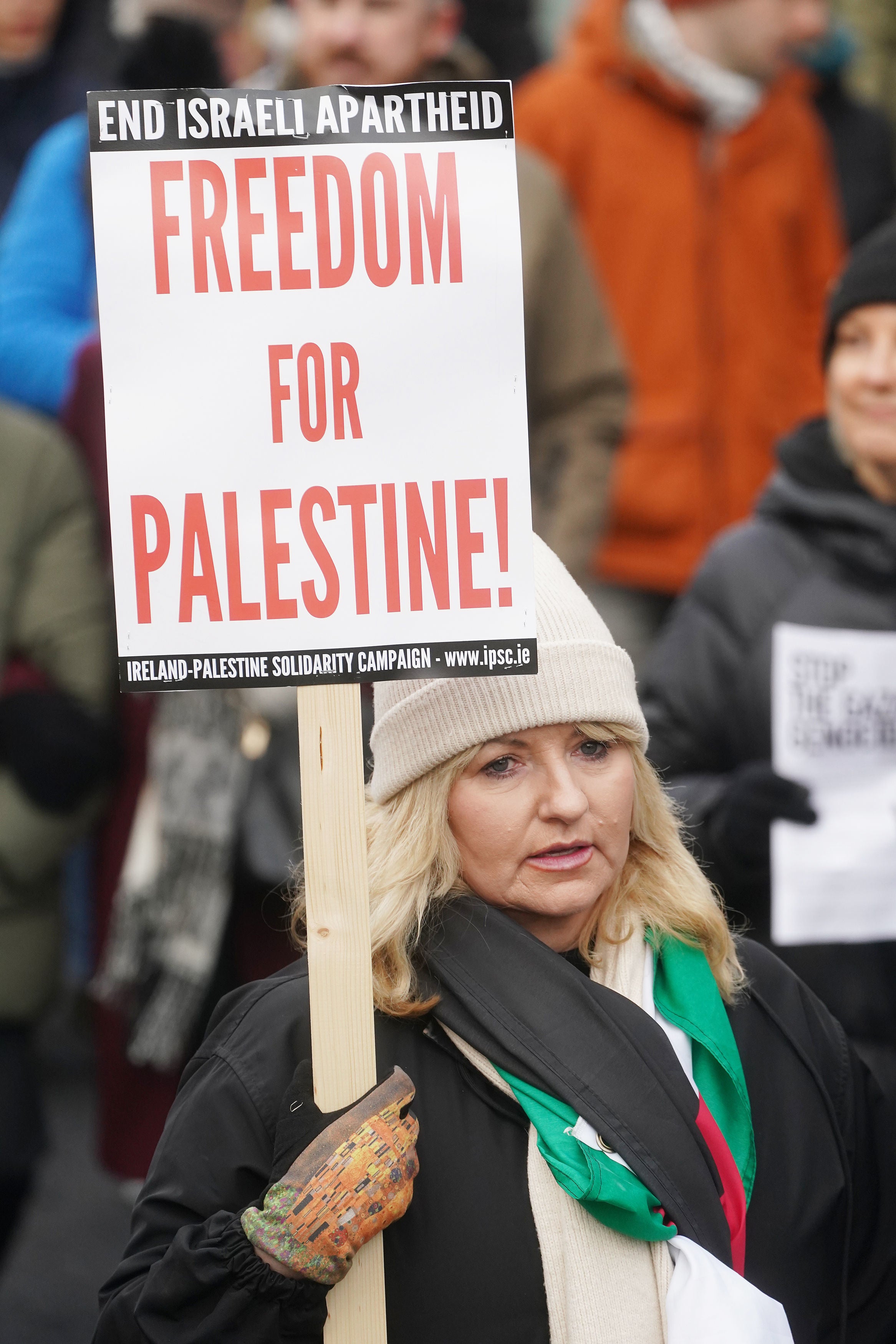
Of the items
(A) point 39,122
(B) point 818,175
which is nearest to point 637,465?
(B) point 818,175

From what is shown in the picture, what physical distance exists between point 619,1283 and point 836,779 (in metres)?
1.41

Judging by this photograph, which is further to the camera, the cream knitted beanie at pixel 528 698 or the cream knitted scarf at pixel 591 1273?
the cream knitted beanie at pixel 528 698

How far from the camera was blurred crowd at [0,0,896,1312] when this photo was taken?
3.46 meters

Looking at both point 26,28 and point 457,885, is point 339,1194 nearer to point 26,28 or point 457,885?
point 457,885

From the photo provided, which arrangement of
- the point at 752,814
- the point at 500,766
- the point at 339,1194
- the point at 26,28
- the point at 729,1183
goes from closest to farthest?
the point at 339,1194
the point at 729,1183
the point at 500,766
the point at 752,814
the point at 26,28

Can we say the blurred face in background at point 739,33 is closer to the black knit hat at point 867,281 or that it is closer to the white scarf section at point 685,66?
the white scarf section at point 685,66

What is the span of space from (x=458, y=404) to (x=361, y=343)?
123 millimetres

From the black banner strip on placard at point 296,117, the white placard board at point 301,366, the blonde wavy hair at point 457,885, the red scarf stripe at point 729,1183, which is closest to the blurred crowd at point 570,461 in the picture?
the blonde wavy hair at point 457,885

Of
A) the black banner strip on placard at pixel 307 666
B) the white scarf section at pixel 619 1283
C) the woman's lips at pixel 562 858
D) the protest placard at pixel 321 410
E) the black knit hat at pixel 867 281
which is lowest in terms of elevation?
the white scarf section at pixel 619 1283

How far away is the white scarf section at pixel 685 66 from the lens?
4984 mm

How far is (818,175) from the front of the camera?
536 cm

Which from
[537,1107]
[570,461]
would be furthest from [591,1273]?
[570,461]

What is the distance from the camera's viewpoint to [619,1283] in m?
2.10

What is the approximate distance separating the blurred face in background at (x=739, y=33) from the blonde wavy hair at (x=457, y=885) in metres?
3.14
